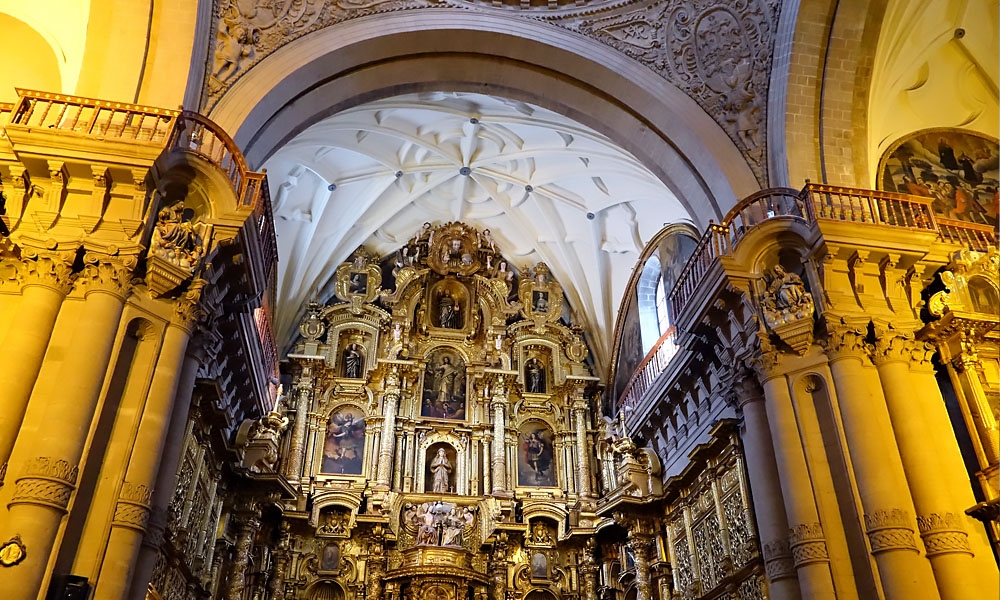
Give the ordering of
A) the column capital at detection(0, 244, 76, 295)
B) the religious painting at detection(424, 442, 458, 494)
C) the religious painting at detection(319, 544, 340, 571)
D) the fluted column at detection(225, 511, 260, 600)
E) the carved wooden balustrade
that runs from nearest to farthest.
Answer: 1. the column capital at detection(0, 244, 76, 295)
2. the carved wooden balustrade
3. the fluted column at detection(225, 511, 260, 600)
4. the religious painting at detection(319, 544, 340, 571)
5. the religious painting at detection(424, 442, 458, 494)

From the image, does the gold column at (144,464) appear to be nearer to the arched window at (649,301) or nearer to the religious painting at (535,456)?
the religious painting at (535,456)

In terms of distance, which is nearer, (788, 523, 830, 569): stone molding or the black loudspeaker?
the black loudspeaker

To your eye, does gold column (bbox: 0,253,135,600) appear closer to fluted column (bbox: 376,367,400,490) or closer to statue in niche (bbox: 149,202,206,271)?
statue in niche (bbox: 149,202,206,271)

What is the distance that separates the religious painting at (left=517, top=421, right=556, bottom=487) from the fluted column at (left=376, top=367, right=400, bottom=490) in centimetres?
318

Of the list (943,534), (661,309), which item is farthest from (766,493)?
(661,309)

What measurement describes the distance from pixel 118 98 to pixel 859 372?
10.3 m

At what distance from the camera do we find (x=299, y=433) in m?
18.1

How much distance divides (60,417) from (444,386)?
12.6m

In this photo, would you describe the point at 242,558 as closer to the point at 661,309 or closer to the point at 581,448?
the point at 581,448

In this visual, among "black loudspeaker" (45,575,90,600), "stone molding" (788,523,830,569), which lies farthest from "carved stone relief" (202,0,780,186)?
"black loudspeaker" (45,575,90,600)

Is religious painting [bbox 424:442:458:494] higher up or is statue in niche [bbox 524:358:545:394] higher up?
statue in niche [bbox 524:358:545:394]

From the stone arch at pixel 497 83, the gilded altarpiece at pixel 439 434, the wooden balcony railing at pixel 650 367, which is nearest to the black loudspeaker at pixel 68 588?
the stone arch at pixel 497 83

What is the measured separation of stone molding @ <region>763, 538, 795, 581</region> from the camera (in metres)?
9.35

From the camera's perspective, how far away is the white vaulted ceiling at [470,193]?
58.6 ft
